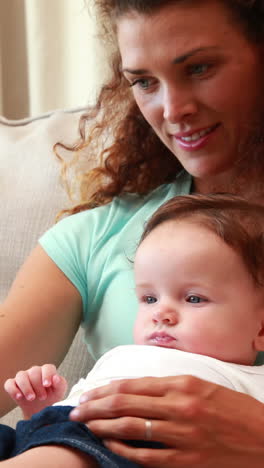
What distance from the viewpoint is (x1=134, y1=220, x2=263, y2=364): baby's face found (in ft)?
3.86

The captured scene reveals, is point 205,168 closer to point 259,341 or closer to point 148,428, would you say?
point 259,341

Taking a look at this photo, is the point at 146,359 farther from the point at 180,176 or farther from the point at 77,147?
the point at 77,147

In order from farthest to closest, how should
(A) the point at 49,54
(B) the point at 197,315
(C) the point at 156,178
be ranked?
1. (A) the point at 49,54
2. (C) the point at 156,178
3. (B) the point at 197,315

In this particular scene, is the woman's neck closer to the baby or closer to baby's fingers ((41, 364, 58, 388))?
the baby

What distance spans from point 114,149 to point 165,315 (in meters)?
0.66

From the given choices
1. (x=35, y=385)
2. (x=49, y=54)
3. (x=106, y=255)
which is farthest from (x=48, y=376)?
(x=49, y=54)

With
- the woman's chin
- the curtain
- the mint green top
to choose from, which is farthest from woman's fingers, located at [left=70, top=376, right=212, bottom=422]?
the curtain

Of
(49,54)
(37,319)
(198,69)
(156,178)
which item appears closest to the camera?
(198,69)

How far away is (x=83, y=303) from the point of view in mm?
1602

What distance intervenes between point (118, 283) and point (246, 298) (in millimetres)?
383

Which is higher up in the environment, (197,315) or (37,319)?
(197,315)

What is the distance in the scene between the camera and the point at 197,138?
147 cm

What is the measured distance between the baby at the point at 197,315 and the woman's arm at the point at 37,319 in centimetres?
29

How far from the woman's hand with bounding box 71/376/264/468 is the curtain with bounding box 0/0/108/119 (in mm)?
1392
